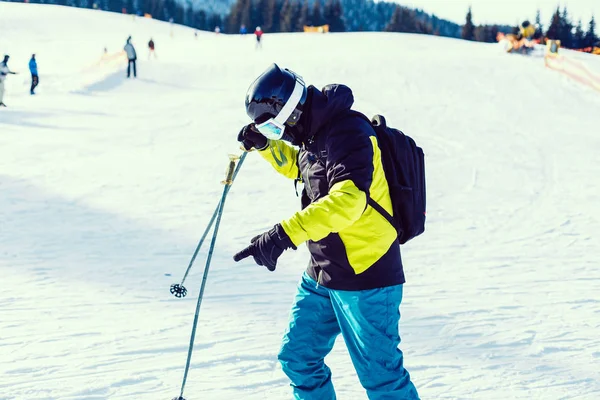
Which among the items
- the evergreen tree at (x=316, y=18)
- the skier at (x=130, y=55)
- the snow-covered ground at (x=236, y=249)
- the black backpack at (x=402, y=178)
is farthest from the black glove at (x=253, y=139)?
the evergreen tree at (x=316, y=18)

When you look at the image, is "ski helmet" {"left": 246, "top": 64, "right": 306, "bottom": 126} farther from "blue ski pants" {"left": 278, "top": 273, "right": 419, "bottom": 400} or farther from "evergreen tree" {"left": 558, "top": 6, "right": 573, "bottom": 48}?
"evergreen tree" {"left": 558, "top": 6, "right": 573, "bottom": 48}

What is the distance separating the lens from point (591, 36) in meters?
72.9

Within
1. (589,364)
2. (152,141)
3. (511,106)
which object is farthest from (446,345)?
(511,106)

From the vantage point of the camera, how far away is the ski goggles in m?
2.52

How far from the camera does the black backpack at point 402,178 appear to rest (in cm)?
256

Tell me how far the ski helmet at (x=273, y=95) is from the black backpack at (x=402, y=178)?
29cm

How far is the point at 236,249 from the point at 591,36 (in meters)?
77.2

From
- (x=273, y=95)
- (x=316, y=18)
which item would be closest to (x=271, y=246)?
(x=273, y=95)

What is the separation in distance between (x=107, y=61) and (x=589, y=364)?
67.3ft

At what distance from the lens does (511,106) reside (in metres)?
14.9

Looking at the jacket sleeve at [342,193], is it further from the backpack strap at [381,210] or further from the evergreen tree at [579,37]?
the evergreen tree at [579,37]

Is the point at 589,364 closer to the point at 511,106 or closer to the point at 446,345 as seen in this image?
the point at 446,345

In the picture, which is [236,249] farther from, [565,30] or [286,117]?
[565,30]

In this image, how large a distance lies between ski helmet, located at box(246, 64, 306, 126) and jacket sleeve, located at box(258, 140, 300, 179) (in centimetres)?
40
